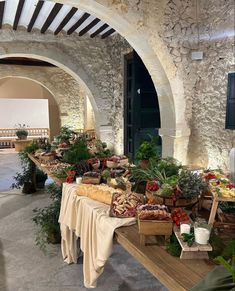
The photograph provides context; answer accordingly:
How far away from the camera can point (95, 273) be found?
6.91ft

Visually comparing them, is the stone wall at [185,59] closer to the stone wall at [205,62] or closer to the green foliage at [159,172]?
the stone wall at [205,62]

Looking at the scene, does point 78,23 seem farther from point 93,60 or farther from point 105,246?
point 105,246

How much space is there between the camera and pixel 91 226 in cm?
212

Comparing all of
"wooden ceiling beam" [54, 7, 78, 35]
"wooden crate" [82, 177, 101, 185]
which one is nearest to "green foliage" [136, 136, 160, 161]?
"wooden crate" [82, 177, 101, 185]

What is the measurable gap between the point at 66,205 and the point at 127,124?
4504 mm

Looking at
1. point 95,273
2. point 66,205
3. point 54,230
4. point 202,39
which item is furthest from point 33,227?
point 202,39

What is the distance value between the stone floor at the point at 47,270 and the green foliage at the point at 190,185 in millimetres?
1251

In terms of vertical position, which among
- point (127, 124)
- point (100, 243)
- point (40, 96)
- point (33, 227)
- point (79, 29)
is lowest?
point (33, 227)

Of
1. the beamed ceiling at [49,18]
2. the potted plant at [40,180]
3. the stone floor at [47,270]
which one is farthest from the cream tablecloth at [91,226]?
the beamed ceiling at [49,18]

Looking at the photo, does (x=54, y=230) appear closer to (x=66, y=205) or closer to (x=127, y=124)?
(x=66, y=205)

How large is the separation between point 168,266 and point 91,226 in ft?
2.73

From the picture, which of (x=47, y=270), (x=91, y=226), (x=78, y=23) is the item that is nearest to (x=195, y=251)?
(x=91, y=226)

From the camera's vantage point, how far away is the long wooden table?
1.33m

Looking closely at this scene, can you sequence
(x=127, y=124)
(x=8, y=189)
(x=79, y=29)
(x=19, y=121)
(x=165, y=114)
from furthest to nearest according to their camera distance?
1. (x=19, y=121)
2. (x=127, y=124)
3. (x=79, y=29)
4. (x=8, y=189)
5. (x=165, y=114)
